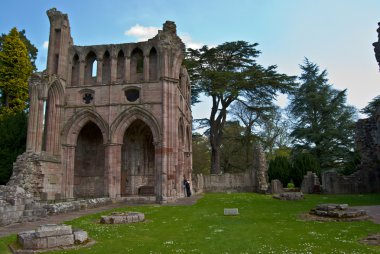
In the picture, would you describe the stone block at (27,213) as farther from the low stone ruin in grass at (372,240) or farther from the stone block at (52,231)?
the low stone ruin in grass at (372,240)

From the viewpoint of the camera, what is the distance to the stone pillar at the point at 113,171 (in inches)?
807

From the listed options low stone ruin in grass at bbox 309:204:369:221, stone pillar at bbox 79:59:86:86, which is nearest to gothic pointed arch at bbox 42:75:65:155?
stone pillar at bbox 79:59:86:86

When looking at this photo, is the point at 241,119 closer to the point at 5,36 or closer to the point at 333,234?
the point at 5,36

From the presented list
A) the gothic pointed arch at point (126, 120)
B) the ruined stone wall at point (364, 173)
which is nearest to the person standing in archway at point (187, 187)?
the gothic pointed arch at point (126, 120)

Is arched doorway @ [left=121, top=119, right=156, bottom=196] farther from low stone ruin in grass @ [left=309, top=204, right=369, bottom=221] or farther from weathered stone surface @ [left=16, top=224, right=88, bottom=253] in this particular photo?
weathered stone surface @ [left=16, top=224, right=88, bottom=253]

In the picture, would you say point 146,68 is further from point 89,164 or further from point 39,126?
point 89,164

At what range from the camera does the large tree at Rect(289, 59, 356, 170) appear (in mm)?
29109

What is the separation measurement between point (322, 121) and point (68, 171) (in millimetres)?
21771

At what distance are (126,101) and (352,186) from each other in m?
15.8

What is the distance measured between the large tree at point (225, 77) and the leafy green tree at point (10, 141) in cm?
1502

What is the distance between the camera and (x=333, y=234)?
7.75 meters

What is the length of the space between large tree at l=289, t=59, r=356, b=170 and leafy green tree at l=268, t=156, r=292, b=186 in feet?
6.40

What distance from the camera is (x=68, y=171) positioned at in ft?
69.3

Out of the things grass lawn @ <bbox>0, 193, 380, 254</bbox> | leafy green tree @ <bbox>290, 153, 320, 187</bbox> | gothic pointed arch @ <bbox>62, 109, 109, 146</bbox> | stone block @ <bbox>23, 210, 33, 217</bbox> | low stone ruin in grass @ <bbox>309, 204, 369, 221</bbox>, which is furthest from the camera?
leafy green tree @ <bbox>290, 153, 320, 187</bbox>
